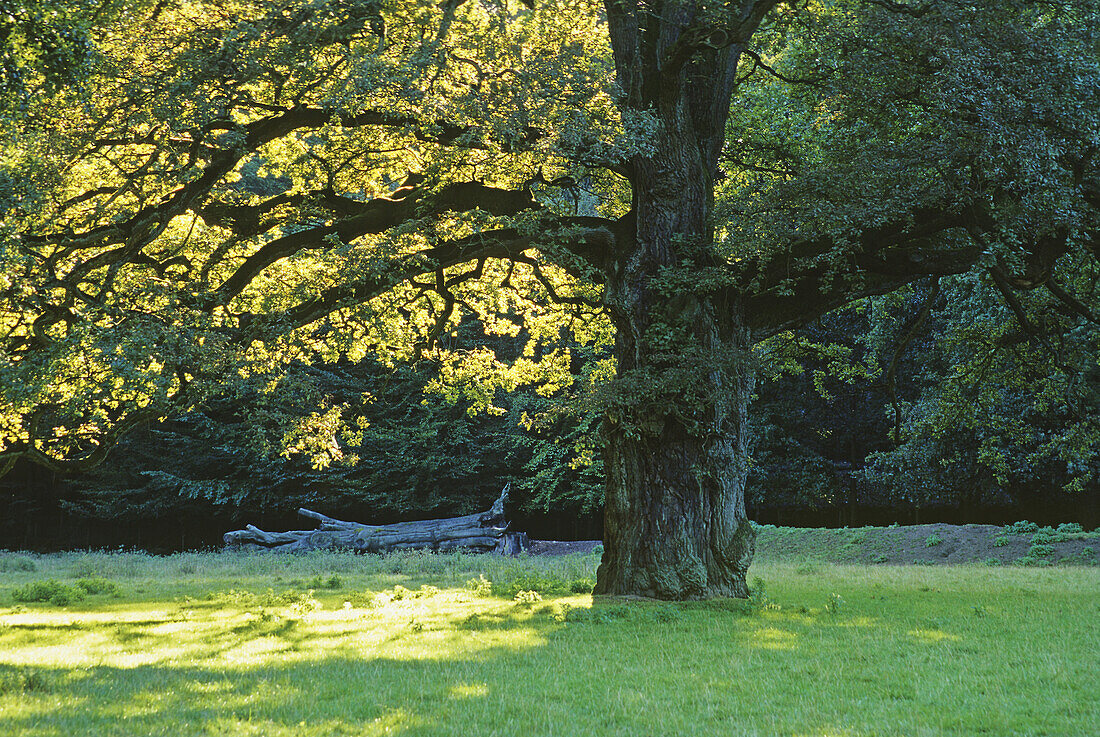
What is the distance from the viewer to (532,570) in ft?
62.6

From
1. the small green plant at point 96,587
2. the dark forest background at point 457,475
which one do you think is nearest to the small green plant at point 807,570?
the dark forest background at point 457,475

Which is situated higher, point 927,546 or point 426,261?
point 426,261

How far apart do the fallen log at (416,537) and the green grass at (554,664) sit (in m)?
11.6

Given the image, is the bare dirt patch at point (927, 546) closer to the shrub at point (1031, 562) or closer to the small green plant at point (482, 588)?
the shrub at point (1031, 562)

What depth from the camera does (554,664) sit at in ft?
25.1

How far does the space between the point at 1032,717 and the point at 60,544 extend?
3515cm

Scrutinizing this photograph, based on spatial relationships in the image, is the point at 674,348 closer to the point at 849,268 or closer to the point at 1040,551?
the point at 849,268

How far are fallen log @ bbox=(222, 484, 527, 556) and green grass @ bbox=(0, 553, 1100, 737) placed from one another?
11.6m

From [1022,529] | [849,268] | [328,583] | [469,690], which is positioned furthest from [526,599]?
[1022,529]

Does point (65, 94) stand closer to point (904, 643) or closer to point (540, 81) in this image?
point (540, 81)

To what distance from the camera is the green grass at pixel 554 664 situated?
5.67 m

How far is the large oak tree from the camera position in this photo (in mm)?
9844

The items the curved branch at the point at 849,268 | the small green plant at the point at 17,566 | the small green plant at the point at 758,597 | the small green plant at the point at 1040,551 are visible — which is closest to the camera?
the small green plant at the point at 758,597

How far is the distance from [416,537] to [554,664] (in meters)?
19.0
